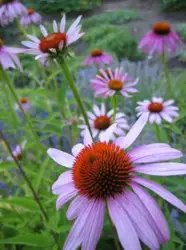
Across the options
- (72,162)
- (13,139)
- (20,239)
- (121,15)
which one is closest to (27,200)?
(20,239)

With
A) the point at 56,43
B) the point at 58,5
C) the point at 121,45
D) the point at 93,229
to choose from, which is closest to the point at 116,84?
the point at 56,43

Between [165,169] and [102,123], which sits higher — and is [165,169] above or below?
below

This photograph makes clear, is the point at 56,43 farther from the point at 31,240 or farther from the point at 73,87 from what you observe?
the point at 31,240

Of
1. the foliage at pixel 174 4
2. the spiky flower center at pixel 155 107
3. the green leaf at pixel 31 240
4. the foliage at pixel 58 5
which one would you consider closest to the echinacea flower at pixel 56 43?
the green leaf at pixel 31 240

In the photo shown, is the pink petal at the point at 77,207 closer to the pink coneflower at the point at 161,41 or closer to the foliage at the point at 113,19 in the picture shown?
the pink coneflower at the point at 161,41

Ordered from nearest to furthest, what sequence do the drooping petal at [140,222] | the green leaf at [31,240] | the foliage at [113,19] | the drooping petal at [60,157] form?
the drooping petal at [140,222], the drooping petal at [60,157], the green leaf at [31,240], the foliage at [113,19]

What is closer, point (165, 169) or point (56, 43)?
point (165, 169)

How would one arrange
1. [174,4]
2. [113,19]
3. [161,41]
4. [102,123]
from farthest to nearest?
[174,4] < [113,19] < [161,41] < [102,123]

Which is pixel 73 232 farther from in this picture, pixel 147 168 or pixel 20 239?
pixel 20 239
